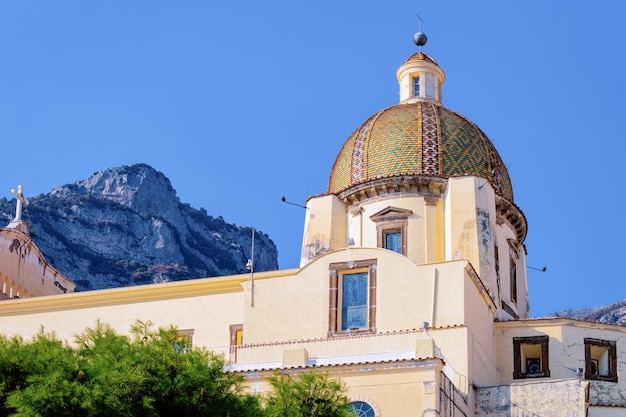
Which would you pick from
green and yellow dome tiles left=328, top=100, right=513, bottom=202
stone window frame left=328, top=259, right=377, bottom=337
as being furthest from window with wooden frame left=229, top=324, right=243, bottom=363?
green and yellow dome tiles left=328, top=100, right=513, bottom=202

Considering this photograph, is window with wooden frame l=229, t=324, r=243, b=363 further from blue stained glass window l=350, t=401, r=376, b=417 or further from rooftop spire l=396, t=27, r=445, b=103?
rooftop spire l=396, t=27, r=445, b=103

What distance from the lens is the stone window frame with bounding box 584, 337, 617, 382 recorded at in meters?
39.7

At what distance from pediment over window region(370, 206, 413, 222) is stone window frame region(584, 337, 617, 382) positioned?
7.49 m

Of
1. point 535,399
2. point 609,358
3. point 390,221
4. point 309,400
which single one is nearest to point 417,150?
point 390,221

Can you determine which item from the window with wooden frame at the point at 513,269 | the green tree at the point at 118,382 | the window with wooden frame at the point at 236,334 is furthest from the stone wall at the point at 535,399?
the green tree at the point at 118,382

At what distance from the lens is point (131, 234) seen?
114 meters

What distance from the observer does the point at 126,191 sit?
121188 mm

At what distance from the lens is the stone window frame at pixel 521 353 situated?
39531mm

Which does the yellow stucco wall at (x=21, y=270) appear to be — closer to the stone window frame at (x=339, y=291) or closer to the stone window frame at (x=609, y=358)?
the stone window frame at (x=339, y=291)

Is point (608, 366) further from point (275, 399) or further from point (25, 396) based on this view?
point (25, 396)

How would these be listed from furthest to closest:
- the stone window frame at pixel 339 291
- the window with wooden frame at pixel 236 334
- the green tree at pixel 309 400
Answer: the window with wooden frame at pixel 236 334 → the stone window frame at pixel 339 291 → the green tree at pixel 309 400

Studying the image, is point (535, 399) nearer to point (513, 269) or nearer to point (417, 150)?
point (513, 269)

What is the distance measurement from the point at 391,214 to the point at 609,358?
28.4 feet

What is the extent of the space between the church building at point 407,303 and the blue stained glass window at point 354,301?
4cm
